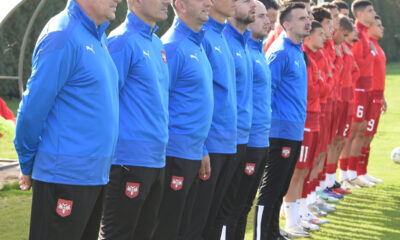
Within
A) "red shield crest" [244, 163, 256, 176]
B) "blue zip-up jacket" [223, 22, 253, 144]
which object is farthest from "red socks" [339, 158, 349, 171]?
"blue zip-up jacket" [223, 22, 253, 144]

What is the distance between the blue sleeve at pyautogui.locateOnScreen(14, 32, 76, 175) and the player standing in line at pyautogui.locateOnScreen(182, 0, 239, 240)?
150cm

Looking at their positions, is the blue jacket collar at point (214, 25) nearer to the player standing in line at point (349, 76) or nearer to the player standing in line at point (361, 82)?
the player standing in line at point (349, 76)

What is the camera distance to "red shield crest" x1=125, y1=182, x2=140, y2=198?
11.2 feet

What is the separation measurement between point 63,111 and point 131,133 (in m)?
0.60

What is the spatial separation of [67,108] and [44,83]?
0.51ft

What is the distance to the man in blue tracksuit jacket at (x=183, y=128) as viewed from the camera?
12.8 feet

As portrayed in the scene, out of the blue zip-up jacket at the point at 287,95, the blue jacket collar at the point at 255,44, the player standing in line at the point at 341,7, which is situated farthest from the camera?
the player standing in line at the point at 341,7

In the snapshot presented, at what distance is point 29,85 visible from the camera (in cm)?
291

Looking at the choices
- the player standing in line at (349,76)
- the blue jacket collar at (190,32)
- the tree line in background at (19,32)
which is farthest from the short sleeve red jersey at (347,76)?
the tree line in background at (19,32)

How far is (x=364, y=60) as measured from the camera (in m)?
9.03

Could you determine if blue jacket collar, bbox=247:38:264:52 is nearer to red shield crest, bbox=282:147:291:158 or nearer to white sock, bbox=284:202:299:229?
red shield crest, bbox=282:147:291:158

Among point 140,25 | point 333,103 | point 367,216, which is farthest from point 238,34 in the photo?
point 367,216

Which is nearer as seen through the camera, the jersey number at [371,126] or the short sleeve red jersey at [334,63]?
the short sleeve red jersey at [334,63]

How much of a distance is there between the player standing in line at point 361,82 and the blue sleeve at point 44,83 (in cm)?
676
